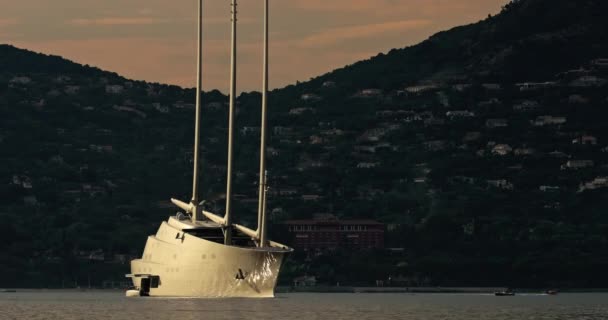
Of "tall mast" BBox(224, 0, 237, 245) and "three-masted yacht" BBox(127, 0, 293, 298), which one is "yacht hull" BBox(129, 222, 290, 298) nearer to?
"three-masted yacht" BBox(127, 0, 293, 298)

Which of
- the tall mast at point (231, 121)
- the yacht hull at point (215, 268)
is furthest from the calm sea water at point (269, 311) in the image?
the tall mast at point (231, 121)

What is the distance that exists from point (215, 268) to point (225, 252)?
2.26 m

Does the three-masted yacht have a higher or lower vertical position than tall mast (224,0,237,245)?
lower

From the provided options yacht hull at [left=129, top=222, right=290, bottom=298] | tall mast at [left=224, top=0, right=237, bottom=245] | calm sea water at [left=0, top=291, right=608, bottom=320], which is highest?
tall mast at [left=224, top=0, right=237, bottom=245]

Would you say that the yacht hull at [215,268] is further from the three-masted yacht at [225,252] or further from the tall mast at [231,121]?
the tall mast at [231,121]

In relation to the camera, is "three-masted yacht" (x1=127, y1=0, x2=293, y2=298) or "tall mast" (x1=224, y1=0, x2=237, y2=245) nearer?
"tall mast" (x1=224, y1=0, x2=237, y2=245)

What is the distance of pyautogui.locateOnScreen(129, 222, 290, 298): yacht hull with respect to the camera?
6491 inches

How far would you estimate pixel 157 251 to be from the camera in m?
180

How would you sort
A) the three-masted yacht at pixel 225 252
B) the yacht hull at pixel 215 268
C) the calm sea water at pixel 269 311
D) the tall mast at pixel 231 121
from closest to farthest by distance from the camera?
the calm sea water at pixel 269 311, the tall mast at pixel 231 121, the yacht hull at pixel 215 268, the three-masted yacht at pixel 225 252

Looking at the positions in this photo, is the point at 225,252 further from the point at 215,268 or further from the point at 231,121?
the point at 231,121

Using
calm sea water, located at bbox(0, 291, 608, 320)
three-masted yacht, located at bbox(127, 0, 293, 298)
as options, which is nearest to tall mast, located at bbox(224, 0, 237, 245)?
three-masted yacht, located at bbox(127, 0, 293, 298)

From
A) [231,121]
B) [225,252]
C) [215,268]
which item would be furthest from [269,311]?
[231,121]

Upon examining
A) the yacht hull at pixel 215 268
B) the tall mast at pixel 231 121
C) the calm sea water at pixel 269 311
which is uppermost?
the tall mast at pixel 231 121

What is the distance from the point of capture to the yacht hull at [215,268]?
164875 millimetres
